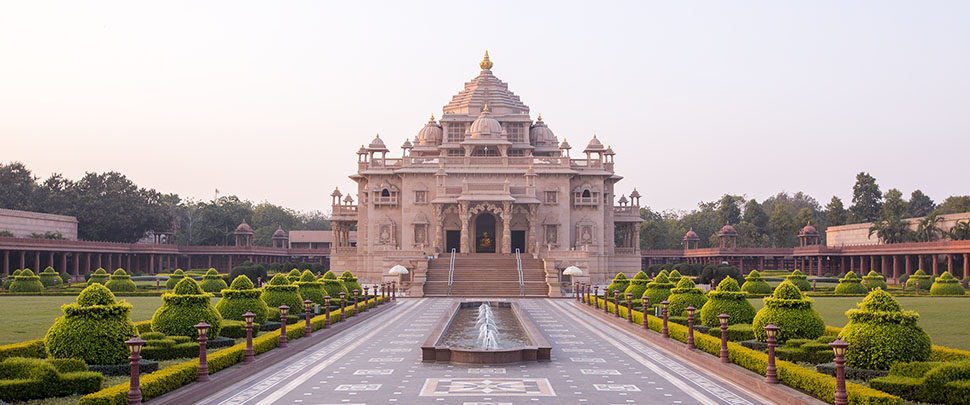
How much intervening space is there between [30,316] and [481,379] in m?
17.6

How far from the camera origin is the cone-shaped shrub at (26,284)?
4416 centimetres

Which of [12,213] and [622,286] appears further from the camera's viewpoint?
[12,213]

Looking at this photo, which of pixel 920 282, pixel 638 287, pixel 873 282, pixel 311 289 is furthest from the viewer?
pixel 920 282

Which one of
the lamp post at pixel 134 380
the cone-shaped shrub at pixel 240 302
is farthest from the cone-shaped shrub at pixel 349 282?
the lamp post at pixel 134 380

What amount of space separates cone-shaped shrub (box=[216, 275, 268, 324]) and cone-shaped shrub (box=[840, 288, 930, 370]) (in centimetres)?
1430

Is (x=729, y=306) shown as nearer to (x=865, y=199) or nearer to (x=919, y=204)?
(x=865, y=199)

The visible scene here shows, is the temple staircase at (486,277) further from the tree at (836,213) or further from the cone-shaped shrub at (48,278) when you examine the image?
the tree at (836,213)

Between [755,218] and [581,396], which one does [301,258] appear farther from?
[581,396]

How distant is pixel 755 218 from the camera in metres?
100

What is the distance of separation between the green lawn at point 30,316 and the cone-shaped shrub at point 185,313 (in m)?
3.40

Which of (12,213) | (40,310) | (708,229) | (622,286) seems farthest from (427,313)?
(708,229)

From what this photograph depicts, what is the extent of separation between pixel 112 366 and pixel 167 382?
1587 millimetres

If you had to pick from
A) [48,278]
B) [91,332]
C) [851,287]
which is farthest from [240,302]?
[851,287]

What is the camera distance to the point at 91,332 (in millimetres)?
14789
